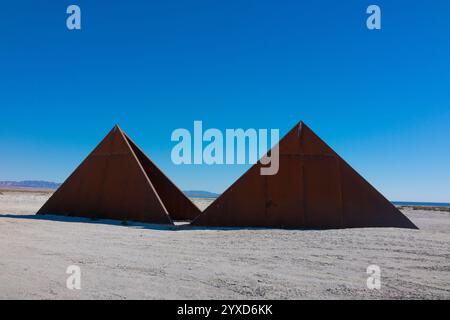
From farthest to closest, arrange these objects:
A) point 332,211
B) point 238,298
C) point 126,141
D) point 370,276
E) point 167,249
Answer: point 126,141 → point 332,211 → point 167,249 → point 370,276 → point 238,298

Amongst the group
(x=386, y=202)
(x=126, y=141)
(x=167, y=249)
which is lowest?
(x=167, y=249)

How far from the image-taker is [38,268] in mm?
5809

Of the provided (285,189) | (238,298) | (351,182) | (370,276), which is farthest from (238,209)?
(238,298)

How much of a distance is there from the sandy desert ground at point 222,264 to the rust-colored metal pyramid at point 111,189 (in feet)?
10.8

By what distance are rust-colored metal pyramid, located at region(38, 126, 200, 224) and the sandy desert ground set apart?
3.30 meters

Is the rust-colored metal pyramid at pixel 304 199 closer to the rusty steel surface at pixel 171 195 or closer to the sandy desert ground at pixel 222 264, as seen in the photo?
the sandy desert ground at pixel 222 264

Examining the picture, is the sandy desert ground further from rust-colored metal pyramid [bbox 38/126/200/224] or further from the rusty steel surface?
the rusty steel surface

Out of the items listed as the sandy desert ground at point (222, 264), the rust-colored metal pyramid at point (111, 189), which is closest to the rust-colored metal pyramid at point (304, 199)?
the sandy desert ground at point (222, 264)

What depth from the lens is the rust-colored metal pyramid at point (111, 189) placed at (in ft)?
46.3

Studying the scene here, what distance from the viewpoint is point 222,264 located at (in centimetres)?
657

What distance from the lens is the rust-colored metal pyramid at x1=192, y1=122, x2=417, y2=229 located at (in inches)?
486
